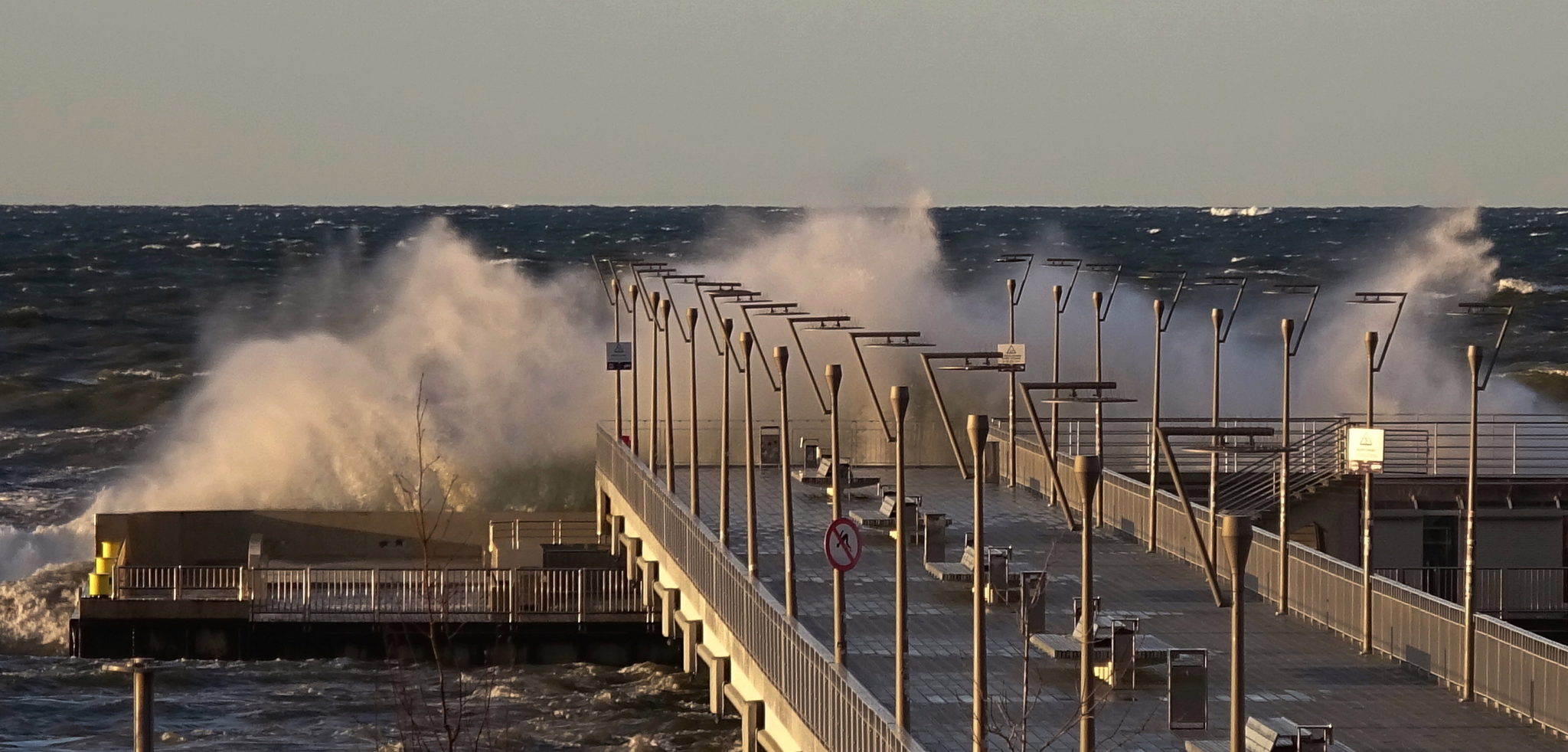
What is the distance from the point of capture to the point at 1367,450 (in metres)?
28.0

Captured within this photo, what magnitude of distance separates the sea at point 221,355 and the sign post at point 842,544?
380 centimetres

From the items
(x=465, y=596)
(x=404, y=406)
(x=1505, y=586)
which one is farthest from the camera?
(x=404, y=406)

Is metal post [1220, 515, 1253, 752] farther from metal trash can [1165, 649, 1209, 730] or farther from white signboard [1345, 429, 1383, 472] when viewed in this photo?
white signboard [1345, 429, 1383, 472]

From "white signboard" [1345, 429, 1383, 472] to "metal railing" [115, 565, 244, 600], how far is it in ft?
68.0

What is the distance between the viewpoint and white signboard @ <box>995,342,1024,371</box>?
27.3m

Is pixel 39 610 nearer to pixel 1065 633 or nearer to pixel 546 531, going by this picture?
pixel 546 531

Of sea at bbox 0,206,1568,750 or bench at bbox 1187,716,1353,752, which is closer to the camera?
bench at bbox 1187,716,1353,752

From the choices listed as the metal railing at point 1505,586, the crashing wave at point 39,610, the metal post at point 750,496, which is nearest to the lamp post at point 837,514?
the metal post at point 750,496

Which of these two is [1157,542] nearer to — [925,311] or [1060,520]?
[1060,520]

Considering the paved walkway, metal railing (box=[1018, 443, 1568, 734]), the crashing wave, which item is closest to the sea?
the crashing wave

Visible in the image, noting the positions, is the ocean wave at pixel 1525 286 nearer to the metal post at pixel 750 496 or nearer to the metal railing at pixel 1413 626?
the metal railing at pixel 1413 626

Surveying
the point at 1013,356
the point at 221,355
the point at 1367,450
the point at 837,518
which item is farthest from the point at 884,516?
the point at 221,355

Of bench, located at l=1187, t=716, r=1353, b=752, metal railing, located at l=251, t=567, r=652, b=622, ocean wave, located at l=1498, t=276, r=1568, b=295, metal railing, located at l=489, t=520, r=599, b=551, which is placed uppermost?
ocean wave, located at l=1498, t=276, r=1568, b=295

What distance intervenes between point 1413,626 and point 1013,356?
17.3ft
